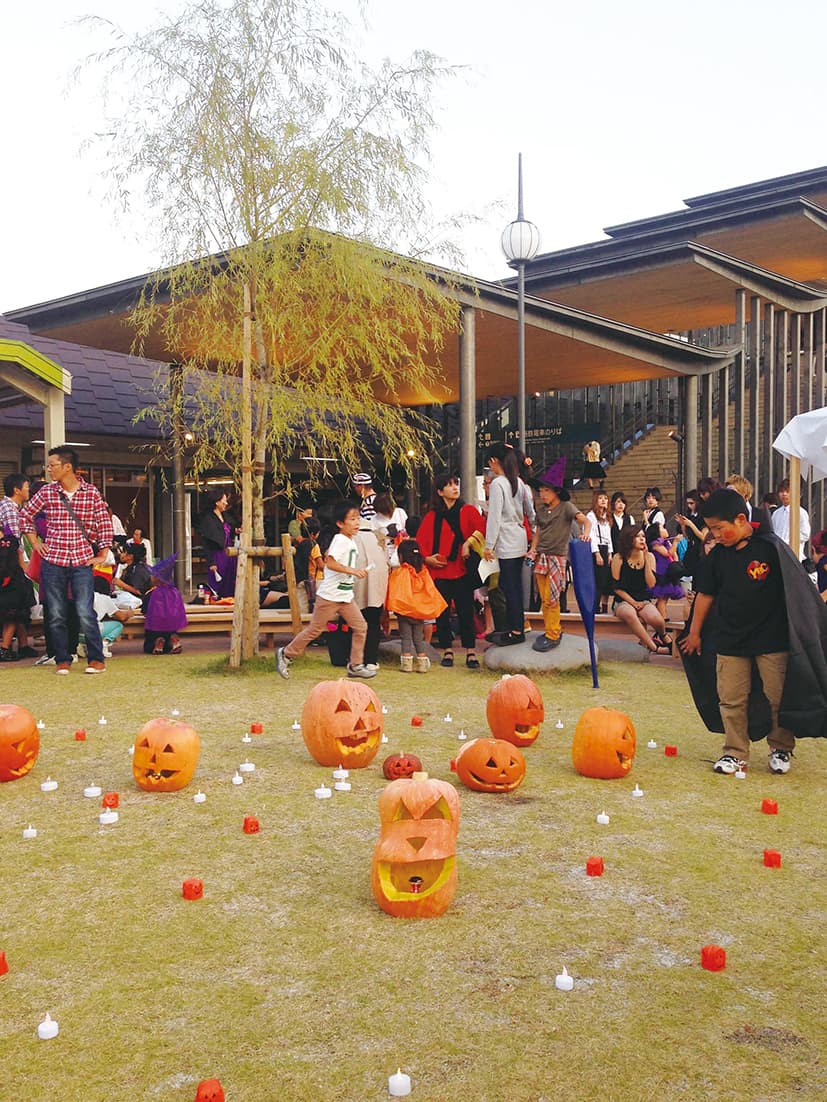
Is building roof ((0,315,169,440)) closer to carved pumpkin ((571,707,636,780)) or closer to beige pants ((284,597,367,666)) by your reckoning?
beige pants ((284,597,367,666))

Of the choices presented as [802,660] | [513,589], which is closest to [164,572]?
[513,589]

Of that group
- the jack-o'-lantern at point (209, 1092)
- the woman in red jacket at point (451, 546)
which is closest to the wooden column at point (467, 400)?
the woman in red jacket at point (451, 546)

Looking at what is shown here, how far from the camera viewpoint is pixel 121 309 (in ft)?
49.2

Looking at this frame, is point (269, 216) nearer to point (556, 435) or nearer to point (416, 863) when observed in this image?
point (416, 863)

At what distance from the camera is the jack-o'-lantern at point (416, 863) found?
3.81m

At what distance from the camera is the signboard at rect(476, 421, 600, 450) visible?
24891 millimetres

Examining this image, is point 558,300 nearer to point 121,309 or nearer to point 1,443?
point 121,309

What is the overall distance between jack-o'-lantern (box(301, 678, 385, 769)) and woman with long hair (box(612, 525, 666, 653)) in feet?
17.4

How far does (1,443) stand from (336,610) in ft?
41.2

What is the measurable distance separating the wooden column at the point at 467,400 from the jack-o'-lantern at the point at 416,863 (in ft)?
36.0

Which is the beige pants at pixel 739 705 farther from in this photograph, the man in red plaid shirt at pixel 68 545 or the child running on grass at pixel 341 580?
the man in red plaid shirt at pixel 68 545

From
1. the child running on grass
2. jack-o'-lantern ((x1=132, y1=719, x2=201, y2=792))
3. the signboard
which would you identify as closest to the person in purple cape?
the child running on grass

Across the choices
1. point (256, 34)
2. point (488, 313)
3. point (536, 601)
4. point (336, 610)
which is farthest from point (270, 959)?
point (488, 313)

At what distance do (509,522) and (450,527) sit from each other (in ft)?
2.27
